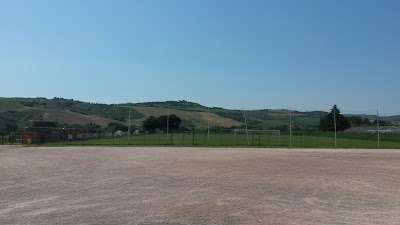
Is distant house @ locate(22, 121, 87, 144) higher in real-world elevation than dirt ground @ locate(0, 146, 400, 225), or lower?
higher

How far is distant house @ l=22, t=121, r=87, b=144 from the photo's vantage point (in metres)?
62.0

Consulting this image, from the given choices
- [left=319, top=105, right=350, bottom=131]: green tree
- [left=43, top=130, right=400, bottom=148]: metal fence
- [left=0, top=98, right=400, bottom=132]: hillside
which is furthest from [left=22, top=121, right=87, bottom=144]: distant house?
[left=319, top=105, right=350, bottom=131]: green tree

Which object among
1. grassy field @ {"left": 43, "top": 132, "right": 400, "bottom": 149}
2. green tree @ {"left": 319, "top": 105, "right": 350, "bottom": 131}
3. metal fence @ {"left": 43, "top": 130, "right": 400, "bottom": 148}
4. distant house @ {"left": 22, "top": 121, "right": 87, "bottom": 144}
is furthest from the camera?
green tree @ {"left": 319, "top": 105, "right": 350, "bottom": 131}

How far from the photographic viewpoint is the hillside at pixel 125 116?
8650 cm

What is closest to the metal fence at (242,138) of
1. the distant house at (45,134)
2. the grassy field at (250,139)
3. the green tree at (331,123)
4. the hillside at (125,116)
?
the grassy field at (250,139)

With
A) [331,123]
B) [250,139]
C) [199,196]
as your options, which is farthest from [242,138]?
[199,196]

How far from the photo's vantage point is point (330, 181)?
57.3 feet

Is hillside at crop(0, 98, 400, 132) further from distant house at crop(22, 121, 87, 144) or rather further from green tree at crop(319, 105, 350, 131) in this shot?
distant house at crop(22, 121, 87, 144)

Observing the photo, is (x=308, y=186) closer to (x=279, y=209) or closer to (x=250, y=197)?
(x=250, y=197)

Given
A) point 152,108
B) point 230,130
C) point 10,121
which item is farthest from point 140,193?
point 152,108

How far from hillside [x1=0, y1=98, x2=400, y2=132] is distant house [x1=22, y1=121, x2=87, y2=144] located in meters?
19.2

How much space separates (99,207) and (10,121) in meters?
96.5

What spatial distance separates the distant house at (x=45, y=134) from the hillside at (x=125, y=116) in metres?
19.2

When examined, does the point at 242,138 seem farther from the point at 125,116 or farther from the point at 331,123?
the point at 125,116
